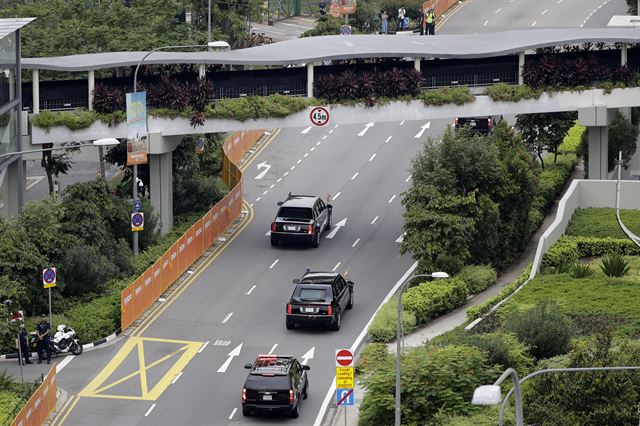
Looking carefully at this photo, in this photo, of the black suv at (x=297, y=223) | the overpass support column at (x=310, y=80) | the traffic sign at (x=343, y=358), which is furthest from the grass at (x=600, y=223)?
the traffic sign at (x=343, y=358)

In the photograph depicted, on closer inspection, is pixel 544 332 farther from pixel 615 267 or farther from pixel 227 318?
pixel 227 318

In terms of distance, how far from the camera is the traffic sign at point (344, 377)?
49247mm

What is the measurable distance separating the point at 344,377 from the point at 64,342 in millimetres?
12677

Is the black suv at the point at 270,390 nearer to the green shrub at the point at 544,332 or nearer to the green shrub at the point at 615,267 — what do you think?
the green shrub at the point at 544,332

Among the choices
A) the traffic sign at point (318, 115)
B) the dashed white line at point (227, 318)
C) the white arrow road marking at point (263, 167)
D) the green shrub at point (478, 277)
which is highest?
the traffic sign at point (318, 115)

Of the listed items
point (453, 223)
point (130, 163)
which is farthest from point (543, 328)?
point (130, 163)

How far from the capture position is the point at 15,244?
59.5 meters

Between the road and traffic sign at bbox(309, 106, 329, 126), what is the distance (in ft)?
16.3

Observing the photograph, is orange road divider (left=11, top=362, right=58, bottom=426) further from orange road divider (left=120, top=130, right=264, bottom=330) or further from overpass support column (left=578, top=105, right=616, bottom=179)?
overpass support column (left=578, top=105, right=616, bottom=179)

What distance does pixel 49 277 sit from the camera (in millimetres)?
58219

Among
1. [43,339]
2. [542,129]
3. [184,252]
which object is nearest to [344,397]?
[43,339]

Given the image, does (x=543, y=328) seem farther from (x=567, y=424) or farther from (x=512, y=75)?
(x=512, y=75)

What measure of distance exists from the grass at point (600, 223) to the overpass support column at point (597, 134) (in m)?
3.40

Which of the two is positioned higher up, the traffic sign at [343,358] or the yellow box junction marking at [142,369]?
the traffic sign at [343,358]
